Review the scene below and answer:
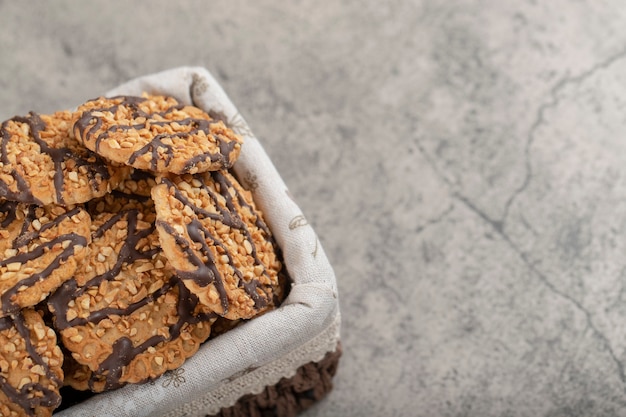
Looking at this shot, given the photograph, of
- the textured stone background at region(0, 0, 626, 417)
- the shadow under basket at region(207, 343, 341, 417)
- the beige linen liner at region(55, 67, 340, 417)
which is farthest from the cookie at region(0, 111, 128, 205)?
the textured stone background at region(0, 0, 626, 417)

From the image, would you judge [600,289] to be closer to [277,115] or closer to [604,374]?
[604,374]

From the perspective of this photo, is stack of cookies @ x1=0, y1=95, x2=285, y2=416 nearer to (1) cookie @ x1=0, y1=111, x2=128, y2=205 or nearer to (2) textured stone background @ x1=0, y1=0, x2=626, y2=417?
(1) cookie @ x1=0, y1=111, x2=128, y2=205

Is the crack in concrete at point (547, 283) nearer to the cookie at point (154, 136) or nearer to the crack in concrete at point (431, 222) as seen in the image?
the crack in concrete at point (431, 222)

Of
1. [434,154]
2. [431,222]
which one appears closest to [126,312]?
[431,222]

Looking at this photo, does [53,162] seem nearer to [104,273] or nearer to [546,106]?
[104,273]

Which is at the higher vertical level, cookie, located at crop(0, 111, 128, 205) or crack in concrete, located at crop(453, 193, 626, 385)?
cookie, located at crop(0, 111, 128, 205)
